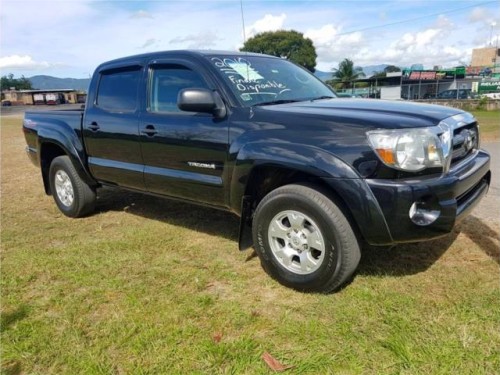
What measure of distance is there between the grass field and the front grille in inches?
34.3

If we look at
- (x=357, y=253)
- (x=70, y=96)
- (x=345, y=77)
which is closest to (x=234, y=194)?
(x=357, y=253)

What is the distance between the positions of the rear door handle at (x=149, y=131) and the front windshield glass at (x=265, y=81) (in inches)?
32.1

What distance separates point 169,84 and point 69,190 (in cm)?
218

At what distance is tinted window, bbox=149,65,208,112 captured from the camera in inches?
159

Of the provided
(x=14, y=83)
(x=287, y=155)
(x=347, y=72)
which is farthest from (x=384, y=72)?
(x=14, y=83)

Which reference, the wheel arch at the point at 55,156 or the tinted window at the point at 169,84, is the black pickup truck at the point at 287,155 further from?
the wheel arch at the point at 55,156

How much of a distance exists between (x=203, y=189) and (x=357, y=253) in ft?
4.77

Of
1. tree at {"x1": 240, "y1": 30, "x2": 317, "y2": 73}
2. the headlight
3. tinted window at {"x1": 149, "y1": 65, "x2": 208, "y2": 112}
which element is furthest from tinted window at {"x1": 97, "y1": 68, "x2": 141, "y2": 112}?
tree at {"x1": 240, "y1": 30, "x2": 317, "y2": 73}

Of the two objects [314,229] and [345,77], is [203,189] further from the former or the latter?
[345,77]

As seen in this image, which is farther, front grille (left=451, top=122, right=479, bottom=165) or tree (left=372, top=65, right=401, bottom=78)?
tree (left=372, top=65, right=401, bottom=78)

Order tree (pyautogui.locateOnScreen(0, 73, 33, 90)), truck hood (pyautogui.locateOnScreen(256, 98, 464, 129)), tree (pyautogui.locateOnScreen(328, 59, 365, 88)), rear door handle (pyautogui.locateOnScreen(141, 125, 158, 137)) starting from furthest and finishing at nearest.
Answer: tree (pyautogui.locateOnScreen(0, 73, 33, 90)), tree (pyautogui.locateOnScreen(328, 59, 365, 88)), rear door handle (pyautogui.locateOnScreen(141, 125, 158, 137)), truck hood (pyautogui.locateOnScreen(256, 98, 464, 129))

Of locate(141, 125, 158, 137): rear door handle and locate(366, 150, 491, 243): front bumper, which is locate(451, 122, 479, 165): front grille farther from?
locate(141, 125, 158, 137): rear door handle

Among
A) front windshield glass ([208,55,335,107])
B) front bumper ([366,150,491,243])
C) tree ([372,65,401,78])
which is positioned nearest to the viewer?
front bumper ([366,150,491,243])

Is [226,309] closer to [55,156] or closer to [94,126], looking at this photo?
[94,126]
